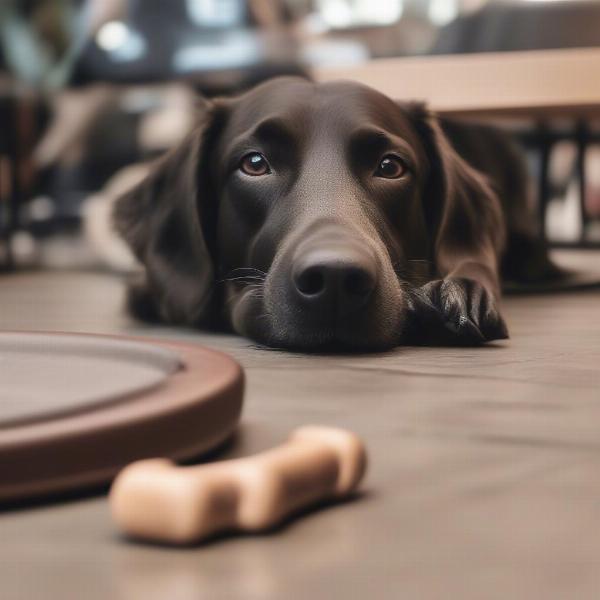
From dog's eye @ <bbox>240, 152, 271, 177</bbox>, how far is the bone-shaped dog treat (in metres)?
1.13

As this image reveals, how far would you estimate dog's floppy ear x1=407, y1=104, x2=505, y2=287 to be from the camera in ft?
6.56

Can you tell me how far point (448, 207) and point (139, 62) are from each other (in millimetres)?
3353

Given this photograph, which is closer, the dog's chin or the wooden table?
the dog's chin

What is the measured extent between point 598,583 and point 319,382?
2.45 ft

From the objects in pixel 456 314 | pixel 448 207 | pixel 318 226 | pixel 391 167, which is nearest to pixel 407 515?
pixel 318 226

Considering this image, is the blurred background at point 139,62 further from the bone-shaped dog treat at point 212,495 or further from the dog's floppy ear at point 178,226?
the bone-shaped dog treat at point 212,495

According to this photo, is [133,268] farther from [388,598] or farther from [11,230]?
[388,598]

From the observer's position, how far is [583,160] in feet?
15.8

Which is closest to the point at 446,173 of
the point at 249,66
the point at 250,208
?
the point at 250,208

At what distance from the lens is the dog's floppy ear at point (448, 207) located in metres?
2.00

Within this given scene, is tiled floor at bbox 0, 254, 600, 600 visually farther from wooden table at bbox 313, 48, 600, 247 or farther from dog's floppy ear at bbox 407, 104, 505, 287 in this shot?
wooden table at bbox 313, 48, 600, 247

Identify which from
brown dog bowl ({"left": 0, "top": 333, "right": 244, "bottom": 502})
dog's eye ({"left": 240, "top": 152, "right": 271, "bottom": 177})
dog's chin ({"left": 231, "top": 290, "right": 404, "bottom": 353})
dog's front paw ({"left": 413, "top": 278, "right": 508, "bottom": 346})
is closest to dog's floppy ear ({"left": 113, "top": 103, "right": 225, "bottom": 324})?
dog's eye ({"left": 240, "top": 152, "right": 271, "bottom": 177})

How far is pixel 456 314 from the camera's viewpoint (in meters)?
1.68

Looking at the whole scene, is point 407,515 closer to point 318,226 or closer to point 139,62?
point 318,226
